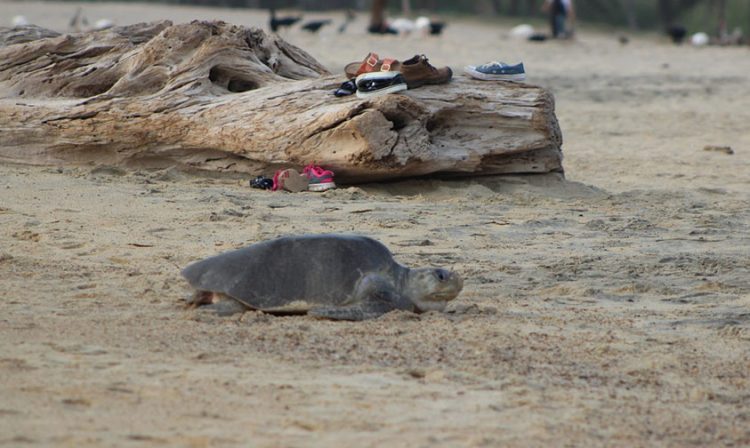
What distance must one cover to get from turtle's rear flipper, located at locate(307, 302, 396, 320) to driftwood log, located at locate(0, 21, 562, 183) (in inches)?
116

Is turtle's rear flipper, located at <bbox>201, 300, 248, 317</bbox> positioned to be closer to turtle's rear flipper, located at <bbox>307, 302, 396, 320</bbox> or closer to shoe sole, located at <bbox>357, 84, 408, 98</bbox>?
turtle's rear flipper, located at <bbox>307, 302, 396, 320</bbox>

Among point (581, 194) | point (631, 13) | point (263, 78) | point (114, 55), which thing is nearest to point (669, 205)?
point (581, 194)

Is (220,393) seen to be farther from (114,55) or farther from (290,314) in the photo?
(114,55)

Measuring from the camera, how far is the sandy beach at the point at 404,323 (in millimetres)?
3250

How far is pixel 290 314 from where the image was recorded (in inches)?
178

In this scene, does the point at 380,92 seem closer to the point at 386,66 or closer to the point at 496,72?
the point at 386,66

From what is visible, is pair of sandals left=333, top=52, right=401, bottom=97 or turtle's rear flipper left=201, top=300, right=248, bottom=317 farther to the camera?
pair of sandals left=333, top=52, right=401, bottom=97

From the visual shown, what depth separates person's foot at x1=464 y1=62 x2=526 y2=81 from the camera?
312 inches

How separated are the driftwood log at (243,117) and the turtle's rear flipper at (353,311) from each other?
296 cm

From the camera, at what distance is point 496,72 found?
314 inches

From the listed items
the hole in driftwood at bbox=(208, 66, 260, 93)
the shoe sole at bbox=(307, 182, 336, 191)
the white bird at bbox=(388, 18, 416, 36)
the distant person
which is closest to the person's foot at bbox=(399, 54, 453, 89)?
the shoe sole at bbox=(307, 182, 336, 191)

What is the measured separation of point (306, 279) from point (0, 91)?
489cm

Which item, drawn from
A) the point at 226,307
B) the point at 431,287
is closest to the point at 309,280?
the point at 226,307

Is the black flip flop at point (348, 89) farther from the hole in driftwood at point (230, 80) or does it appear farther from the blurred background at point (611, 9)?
the blurred background at point (611, 9)
